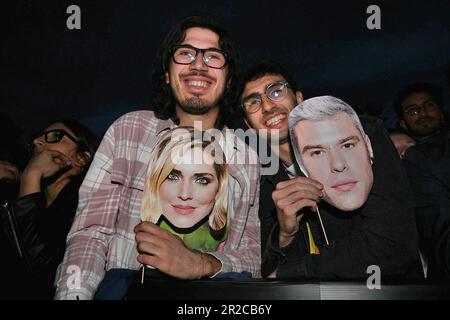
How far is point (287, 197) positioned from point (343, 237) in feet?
1.17

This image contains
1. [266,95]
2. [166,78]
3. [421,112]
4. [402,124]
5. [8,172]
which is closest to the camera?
[166,78]

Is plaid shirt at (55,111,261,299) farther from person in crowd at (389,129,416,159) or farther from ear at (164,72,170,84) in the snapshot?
person in crowd at (389,129,416,159)

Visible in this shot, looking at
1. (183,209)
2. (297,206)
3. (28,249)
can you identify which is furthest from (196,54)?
(28,249)

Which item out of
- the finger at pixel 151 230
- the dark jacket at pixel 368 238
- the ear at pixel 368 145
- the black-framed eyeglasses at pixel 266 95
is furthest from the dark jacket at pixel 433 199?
the finger at pixel 151 230

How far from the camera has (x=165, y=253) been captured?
1523mm

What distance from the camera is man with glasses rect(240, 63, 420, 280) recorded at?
165 cm

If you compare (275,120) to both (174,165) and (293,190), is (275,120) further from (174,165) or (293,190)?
(174,165)

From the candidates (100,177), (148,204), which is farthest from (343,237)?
(100,177)

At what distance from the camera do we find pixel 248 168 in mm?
1993

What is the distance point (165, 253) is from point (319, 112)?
0.93 m

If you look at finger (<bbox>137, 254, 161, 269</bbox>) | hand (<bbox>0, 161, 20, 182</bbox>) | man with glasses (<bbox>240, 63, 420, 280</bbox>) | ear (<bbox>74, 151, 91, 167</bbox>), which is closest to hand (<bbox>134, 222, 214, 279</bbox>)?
finger (<bbox>137, 254, 161, 269</bbox>)

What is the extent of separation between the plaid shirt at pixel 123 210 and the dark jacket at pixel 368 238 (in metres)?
0.16
